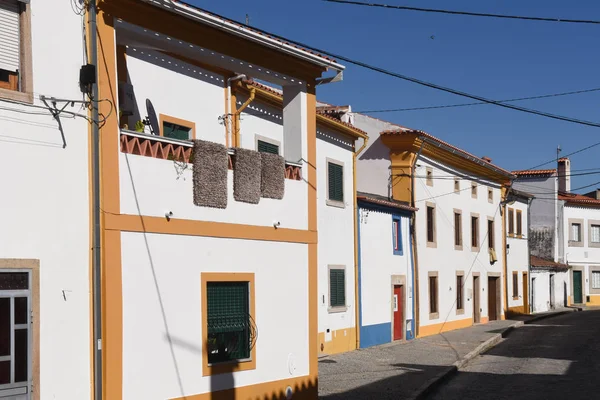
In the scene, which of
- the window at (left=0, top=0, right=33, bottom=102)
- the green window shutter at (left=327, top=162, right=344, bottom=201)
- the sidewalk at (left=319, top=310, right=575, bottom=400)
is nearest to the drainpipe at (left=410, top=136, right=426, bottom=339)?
the sidewalk at (left=319, top=310, right=575, bottom=400)

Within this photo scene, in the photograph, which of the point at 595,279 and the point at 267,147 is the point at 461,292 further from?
the point at 595,279

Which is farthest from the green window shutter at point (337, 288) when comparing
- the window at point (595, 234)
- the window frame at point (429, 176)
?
the window at point (595, 234)

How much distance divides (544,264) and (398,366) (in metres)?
27.2

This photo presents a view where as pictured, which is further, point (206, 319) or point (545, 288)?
point (545, 288)

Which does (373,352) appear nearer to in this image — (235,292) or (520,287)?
(235,292)

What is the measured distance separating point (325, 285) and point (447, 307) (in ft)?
34.8

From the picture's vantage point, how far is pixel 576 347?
2334 centimetres

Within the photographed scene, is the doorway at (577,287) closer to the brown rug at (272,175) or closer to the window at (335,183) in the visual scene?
the window at (335,183)

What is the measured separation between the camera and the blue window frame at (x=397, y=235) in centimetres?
2522

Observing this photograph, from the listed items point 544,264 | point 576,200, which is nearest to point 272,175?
point 544,264

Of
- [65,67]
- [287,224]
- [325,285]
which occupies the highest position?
[65,67]

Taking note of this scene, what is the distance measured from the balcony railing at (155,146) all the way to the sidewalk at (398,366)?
5.88 m

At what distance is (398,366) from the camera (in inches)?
754

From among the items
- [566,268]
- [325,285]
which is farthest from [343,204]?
[566,268]
